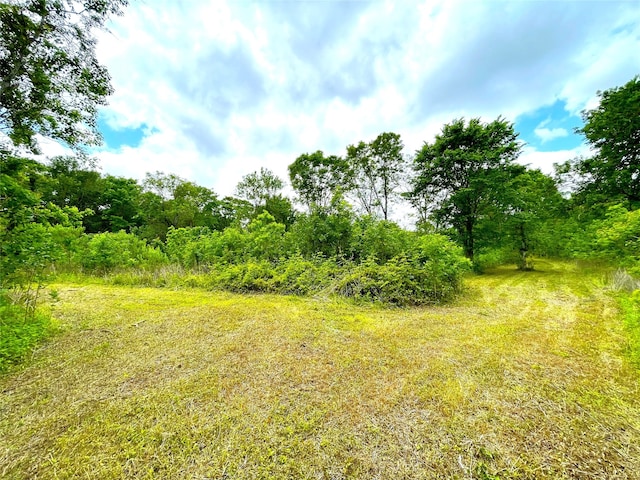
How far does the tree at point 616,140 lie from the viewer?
7.15 meters

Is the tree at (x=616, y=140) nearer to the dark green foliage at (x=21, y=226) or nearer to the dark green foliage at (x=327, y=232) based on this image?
the dark green foliage at (x=327, y=232)

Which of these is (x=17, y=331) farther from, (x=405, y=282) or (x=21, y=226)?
(x=405, y=282)

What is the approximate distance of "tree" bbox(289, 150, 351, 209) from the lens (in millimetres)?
14539

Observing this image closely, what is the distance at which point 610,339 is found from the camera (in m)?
2.78

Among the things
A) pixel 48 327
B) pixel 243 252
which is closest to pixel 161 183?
pixel 243 252

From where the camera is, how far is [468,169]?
9.78 metres

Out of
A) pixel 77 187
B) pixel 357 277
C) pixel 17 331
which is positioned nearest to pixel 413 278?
pixel 357 277

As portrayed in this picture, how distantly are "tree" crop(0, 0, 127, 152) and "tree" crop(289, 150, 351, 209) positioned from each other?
11006 mm

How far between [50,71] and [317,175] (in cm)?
1232

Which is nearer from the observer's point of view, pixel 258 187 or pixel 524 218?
pixel 524 218

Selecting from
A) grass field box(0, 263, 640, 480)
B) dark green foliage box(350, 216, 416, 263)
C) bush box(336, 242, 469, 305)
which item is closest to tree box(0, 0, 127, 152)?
grass field box(0, 263, 640, 480)

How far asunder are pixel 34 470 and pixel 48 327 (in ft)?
8.59

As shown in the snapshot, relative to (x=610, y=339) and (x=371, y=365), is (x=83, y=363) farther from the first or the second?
(x=610, y=339)

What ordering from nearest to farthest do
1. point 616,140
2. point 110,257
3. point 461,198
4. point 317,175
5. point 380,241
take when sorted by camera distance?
point 380,241 → point 110,257 → point 616,140 → point 461,198 → point 317,175
